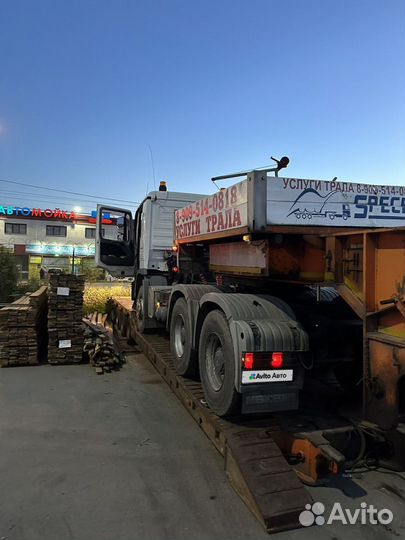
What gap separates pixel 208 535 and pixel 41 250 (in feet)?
159

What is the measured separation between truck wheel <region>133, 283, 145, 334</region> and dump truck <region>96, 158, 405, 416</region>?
3250 millimetres

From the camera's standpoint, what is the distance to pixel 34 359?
7883 mm

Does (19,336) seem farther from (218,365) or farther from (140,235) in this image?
(218,365)

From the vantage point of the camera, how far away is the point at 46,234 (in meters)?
49.1

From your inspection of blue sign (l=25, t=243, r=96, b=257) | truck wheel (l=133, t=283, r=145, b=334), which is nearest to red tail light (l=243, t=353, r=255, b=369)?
truck wheel (l=133, t=283, r=145, b=334)

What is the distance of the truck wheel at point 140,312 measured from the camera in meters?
8.58

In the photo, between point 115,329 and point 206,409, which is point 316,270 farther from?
point 115,329

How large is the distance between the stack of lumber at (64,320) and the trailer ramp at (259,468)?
4.26 m

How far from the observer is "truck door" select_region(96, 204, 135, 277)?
32.3ft

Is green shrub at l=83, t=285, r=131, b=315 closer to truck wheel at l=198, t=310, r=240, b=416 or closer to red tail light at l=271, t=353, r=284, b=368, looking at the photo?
truck wheel at l=198, t=310, r=240, b=416

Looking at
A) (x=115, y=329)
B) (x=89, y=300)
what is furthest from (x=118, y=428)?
(x=89, y=300)

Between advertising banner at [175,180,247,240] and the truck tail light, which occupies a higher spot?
advertising banner at [175,180,247,240]

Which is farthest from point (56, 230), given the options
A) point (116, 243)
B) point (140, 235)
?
point (140, 235)

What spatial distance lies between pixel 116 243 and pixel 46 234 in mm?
42504
